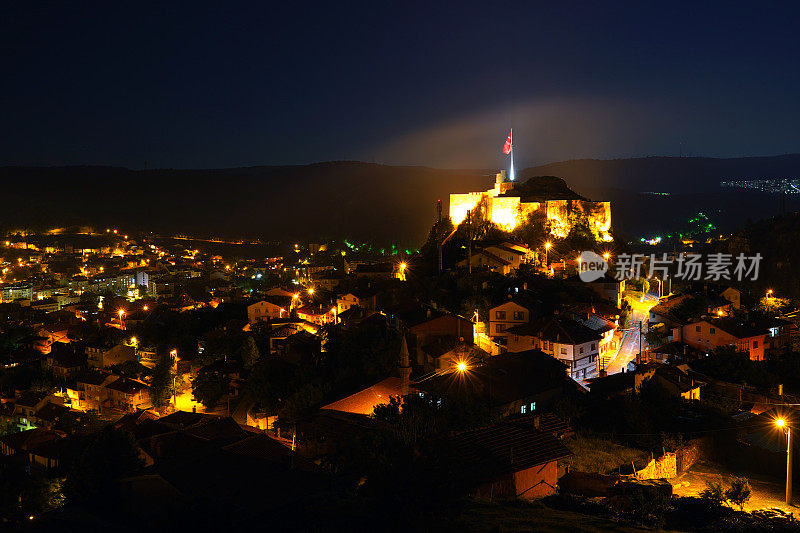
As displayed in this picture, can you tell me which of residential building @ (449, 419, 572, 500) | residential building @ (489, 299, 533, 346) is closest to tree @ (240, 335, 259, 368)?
residential building @ (489, 299, 533, 346)

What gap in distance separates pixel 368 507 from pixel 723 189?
119 metres

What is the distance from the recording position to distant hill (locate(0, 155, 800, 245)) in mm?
95750

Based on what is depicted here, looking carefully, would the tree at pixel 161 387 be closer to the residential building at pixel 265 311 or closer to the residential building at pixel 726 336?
the residential building at pixel 265 311

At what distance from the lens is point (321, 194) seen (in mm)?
121438

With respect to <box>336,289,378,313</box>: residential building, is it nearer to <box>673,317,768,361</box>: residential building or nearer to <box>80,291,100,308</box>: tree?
<box>673,317,768,361</box>: residential building

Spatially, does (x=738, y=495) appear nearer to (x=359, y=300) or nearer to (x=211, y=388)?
→ (x=211, y=388)

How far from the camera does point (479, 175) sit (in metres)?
126

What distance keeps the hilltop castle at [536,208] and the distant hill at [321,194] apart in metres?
49.4

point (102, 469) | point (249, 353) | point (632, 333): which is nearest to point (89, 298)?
point (249, 353)

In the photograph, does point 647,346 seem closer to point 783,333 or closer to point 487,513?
point 783,333

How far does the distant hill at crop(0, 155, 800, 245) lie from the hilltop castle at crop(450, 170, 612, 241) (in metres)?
49.4

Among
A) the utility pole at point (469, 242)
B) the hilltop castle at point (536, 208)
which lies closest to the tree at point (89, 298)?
the hilltop castle at point (536, 208)

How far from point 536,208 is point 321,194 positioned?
90668 millimetres

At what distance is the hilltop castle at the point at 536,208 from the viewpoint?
113 feet
